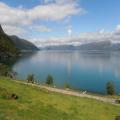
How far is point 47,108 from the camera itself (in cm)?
3228

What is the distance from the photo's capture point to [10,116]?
25.2m

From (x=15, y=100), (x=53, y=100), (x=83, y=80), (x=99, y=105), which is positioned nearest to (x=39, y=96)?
(x=53, y=100)

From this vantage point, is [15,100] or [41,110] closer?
[41,110]

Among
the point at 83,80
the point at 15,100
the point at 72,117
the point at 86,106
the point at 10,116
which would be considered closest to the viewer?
the point at 10,116

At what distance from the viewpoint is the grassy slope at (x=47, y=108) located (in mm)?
27786

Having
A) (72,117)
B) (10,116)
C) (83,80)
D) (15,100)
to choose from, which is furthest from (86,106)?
(83,80)

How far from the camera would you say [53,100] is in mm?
36812

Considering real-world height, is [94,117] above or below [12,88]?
below

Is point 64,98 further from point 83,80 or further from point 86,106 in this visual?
point 83,80

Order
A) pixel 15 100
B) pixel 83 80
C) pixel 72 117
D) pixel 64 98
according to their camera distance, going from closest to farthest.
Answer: pixel 72 117
pixel 15 100
pixel 64 98
pixel 83 80

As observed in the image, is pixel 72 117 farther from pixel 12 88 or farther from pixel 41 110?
pixel 12 88

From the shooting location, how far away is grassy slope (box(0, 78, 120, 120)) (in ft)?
91.2

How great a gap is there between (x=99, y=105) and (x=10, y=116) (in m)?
16.6

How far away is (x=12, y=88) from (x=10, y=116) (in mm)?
14481
